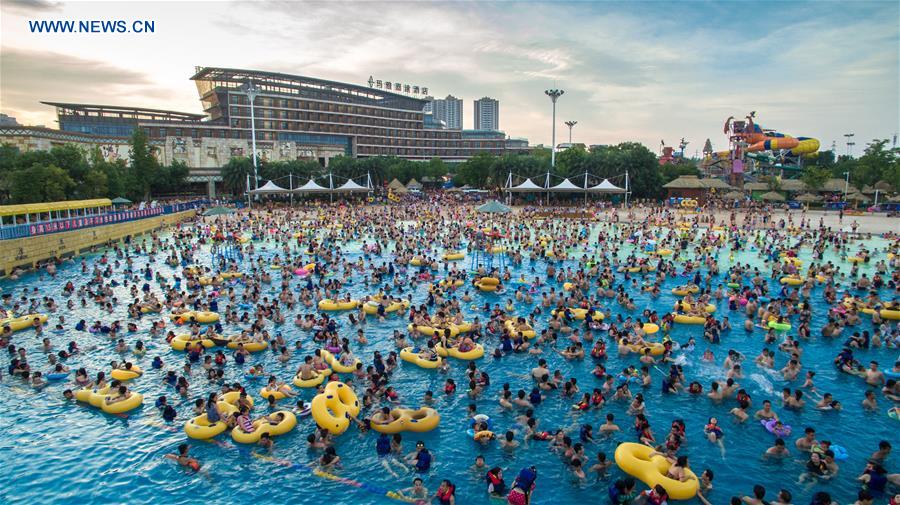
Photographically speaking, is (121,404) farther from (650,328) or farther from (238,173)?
(238,173)

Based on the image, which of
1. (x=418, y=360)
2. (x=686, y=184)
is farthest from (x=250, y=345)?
(x=686, y=184)

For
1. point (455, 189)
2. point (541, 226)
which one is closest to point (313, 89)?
point (455, 189)

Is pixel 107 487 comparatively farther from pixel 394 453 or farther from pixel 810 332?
pixel 810 332

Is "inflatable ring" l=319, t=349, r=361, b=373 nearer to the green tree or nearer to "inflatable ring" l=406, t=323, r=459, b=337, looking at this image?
"inflatable ring" l=406, t=323, r=459, b=337

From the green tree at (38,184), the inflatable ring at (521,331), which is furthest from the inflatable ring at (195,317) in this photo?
the green tree at (38,184)

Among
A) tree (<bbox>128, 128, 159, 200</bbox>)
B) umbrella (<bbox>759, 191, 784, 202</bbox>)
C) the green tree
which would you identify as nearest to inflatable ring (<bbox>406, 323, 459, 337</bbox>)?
the green tree
